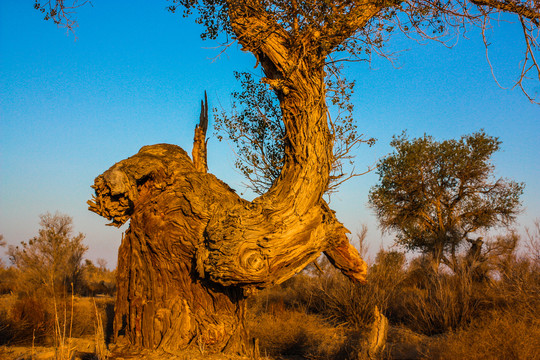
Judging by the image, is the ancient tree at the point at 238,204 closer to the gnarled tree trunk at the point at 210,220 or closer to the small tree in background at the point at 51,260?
the gnarled tree trunk at the point at 210,220

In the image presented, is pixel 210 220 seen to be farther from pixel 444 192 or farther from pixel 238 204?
pixel 444 192

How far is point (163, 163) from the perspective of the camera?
612 centimetres

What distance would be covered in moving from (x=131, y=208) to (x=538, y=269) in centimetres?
903

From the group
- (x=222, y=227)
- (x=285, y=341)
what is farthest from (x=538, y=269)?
(x=222, y=227)

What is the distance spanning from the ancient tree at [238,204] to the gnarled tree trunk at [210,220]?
0.05ft

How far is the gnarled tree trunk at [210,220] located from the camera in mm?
5363

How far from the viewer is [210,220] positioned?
5.52 metres

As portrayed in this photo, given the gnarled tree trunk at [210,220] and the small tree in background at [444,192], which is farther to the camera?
the small tree in background at [444,192]

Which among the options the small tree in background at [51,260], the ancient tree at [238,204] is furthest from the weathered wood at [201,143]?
the small tree in background at [51,260]

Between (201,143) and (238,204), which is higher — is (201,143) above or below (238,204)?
above

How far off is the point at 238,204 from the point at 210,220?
454 millimetres

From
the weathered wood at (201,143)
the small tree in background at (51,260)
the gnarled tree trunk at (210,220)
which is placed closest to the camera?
the gnarled tree trunk at (210,220)

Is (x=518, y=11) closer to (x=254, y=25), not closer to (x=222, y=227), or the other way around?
(x=254, y=25)

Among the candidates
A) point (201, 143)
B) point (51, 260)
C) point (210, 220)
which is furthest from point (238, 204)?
point (51, 260)
